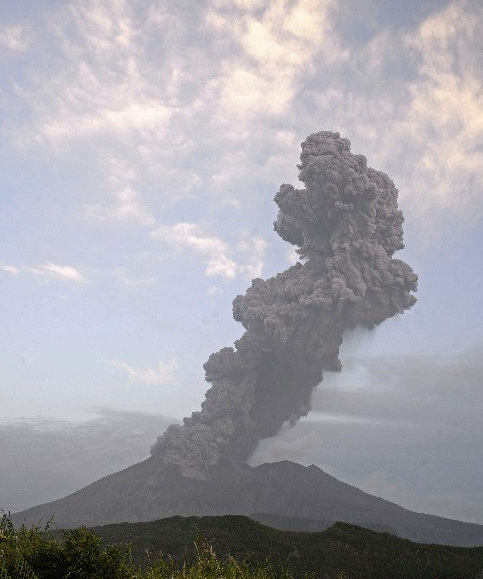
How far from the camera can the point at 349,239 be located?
458 ft

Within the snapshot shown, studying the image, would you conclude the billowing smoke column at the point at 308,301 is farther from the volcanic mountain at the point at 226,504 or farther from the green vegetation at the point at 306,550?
the green vegetation at the point at 306,550

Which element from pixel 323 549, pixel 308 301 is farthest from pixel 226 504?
pixel 323 549

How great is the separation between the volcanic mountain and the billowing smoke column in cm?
1117

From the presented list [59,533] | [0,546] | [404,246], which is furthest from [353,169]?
[0,546]

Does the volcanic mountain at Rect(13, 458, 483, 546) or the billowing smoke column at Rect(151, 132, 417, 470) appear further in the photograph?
the volcanic mountain at Rect(13, 458, 483, 546)

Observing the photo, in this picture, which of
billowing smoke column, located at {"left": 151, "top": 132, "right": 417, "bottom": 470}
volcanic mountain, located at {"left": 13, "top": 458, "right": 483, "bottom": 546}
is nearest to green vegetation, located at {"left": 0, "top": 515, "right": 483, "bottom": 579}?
billowing smoke column, located at {"left": 151, "top": 132, "right": 417, "bottom": 470}

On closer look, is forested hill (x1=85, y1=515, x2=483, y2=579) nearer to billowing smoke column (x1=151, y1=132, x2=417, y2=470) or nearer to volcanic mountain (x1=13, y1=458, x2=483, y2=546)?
billowing smoke column (x1=151, y1=132, x2=417, y2=470)

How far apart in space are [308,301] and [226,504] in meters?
75.8

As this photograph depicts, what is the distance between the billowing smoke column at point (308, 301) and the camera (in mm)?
139125

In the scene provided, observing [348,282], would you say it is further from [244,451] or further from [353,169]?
[244,451]

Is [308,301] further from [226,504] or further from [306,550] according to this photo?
[306,550]

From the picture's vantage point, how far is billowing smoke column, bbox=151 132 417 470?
456 feet

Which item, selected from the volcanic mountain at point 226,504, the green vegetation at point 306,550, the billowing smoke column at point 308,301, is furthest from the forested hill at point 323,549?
the volcanic mountain at point 226,504

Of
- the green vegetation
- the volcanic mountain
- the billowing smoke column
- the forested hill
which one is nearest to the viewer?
the green vegetation
